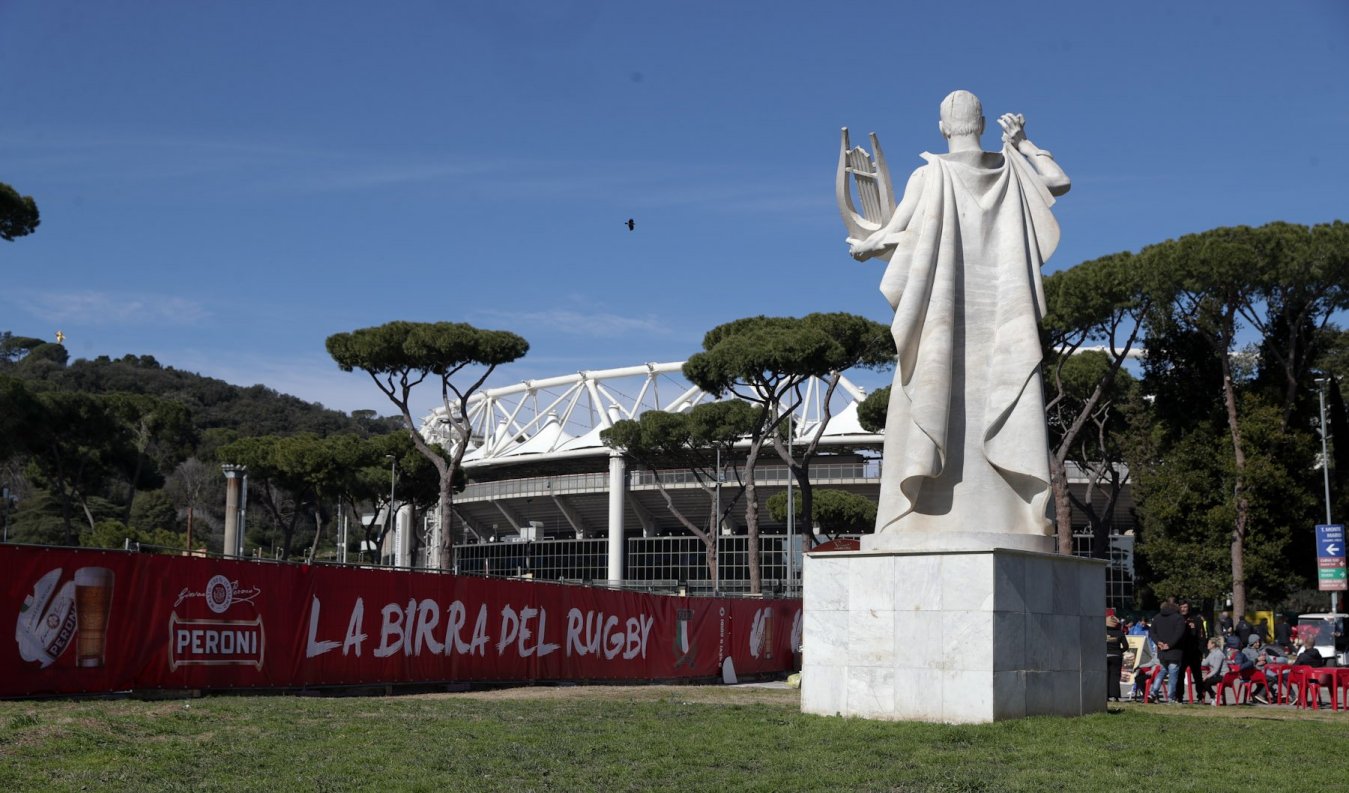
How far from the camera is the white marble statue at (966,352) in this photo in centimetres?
1109

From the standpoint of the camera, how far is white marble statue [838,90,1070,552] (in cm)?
1109

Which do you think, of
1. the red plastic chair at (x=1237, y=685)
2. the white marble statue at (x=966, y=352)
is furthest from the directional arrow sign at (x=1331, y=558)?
the white marble statue at (x=966, y=352)

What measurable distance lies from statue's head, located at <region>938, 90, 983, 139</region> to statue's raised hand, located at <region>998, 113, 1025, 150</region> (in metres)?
0.34

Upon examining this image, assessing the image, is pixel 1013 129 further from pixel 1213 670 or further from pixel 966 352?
pixel 1213 670

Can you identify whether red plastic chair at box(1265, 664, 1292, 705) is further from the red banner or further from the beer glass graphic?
the beer glass graphic

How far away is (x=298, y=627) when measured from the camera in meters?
15.5

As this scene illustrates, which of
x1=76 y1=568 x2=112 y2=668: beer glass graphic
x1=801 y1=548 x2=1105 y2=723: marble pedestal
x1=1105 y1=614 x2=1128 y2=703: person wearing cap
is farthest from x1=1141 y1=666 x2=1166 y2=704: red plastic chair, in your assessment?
x1=76 y1=568 x2=112 y2=668: beer glass graphic

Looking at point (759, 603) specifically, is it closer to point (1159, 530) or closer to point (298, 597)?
point (298, 597)

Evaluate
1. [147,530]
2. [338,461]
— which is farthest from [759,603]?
[147,530]

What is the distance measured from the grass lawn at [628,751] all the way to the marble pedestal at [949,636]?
36 centimetres

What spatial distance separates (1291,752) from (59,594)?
10.6m

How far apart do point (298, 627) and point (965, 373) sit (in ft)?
27.4

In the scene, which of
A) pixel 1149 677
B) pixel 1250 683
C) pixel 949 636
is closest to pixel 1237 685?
pixel 1250 683

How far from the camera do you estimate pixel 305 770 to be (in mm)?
8070
